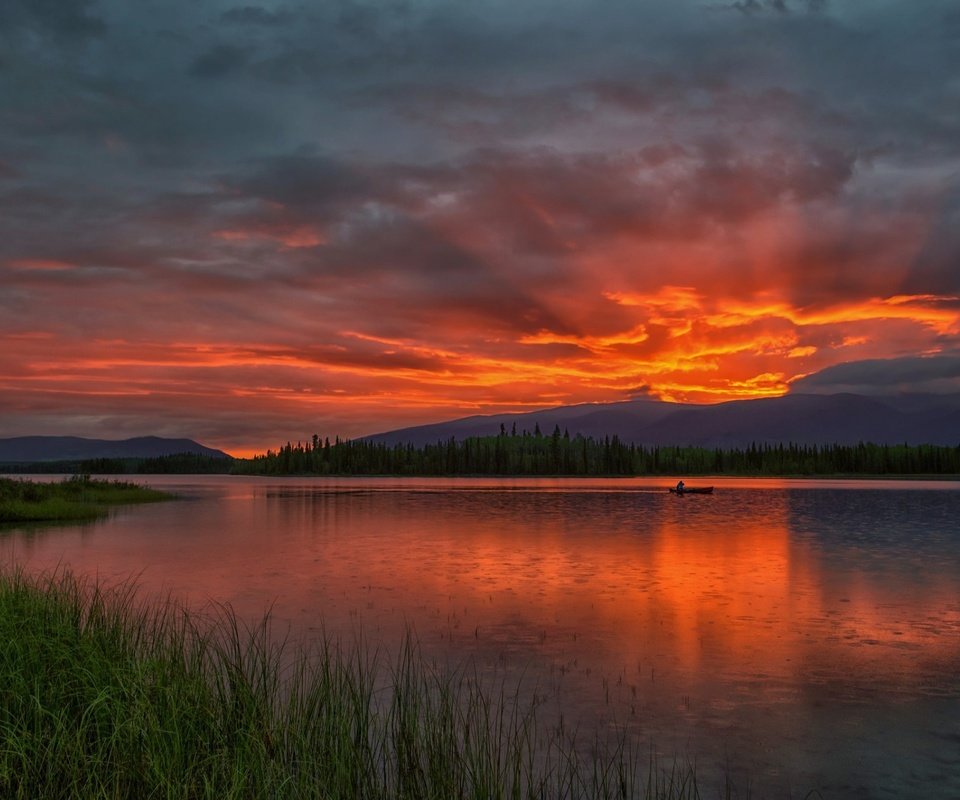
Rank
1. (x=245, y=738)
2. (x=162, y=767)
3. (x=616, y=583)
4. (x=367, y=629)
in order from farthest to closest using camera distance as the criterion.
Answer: (x=616, y=583)
(x=367, y=629)
(x=245, y=738)
(x=162, y=767)

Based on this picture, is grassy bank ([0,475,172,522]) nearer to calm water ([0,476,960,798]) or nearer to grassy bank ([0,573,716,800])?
calm water ([0,476,960,798])

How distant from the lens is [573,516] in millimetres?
73438

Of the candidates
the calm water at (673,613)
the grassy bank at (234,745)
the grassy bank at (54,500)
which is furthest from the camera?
the grassy bank at (54,500)

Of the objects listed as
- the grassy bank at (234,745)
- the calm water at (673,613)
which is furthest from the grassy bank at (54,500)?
the grassy bank at (234,745)

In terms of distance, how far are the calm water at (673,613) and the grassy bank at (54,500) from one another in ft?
24.9

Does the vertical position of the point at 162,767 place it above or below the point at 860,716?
above

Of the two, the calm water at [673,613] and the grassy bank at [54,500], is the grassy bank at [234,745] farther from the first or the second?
the grassy bank at [54,500]

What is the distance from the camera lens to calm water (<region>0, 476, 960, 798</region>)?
569 inches

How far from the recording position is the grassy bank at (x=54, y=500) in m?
62.7

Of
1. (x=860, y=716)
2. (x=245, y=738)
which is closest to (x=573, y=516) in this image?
(x=860, y=716)

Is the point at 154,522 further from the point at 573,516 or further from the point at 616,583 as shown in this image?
the point at 616,583

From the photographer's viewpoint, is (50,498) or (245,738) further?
(50,498)

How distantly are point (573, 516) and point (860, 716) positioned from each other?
2277 inches

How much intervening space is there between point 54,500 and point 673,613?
61.5 m
